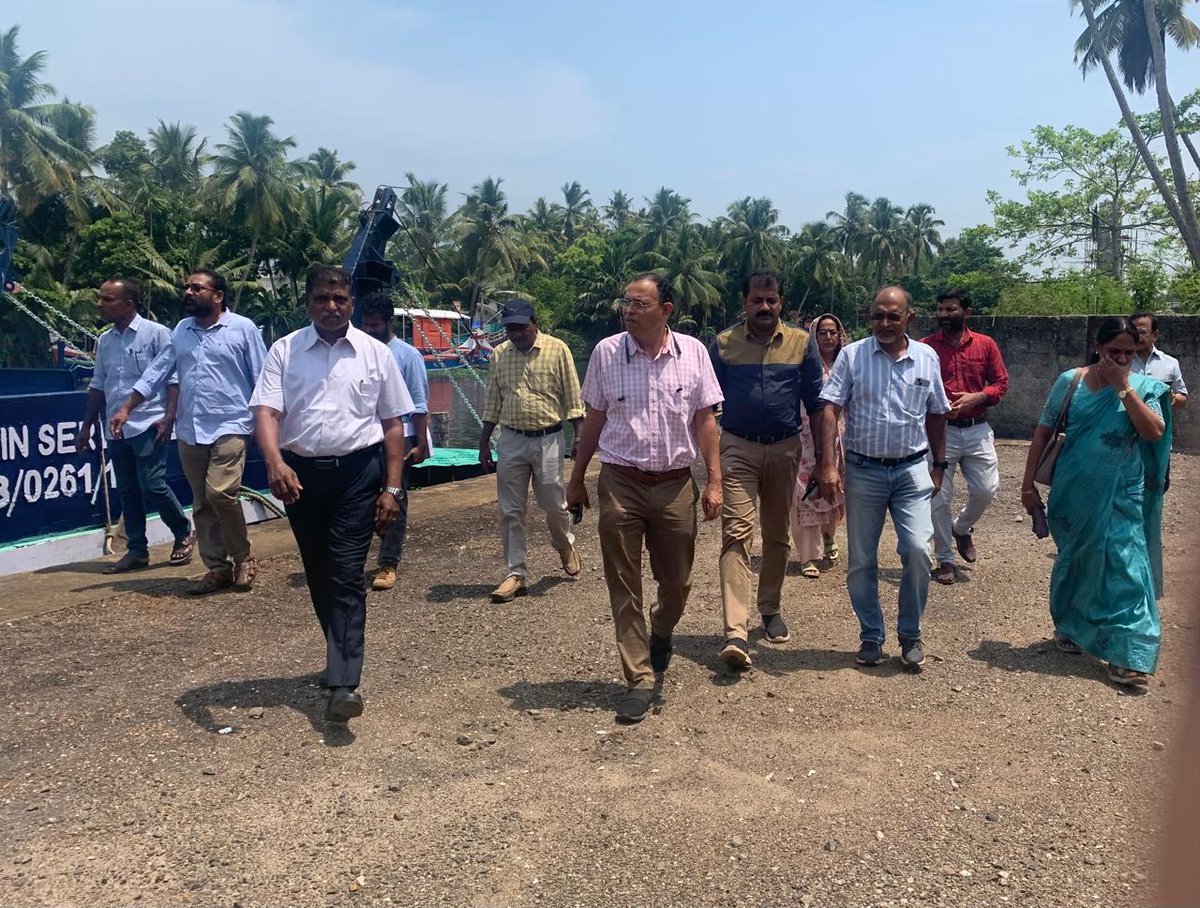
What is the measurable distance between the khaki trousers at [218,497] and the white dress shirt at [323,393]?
1847mm

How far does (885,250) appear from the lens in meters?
79.8

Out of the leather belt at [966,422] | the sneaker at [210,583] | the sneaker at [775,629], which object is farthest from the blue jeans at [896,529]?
the sneaker at [210,583]

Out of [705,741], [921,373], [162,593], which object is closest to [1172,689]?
[921,373]

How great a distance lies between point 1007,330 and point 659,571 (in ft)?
38.1

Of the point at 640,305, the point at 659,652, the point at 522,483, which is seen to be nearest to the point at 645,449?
the point at 640,305

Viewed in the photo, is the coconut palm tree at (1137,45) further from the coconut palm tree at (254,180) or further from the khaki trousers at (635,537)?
the coconut palm tree at (254,180)

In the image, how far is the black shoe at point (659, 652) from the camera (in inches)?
175

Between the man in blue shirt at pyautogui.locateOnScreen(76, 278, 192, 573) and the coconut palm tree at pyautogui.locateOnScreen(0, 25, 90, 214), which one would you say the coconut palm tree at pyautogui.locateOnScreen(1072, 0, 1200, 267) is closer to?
the man in blue shirt at pyautogui.locateOnScreen(76, 278, 192, 573)

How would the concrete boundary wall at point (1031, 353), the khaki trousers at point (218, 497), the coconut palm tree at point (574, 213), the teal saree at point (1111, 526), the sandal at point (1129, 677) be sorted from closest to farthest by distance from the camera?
the sandal at point (1129, 677) → the teal saree at point (1111, 526) → the khaki trousers at point (218, 497) → the concrete boundary wall at point (1031, 353) → the coconut palm tree at point (574, 213)

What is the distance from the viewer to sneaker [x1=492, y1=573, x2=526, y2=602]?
5.78 meters

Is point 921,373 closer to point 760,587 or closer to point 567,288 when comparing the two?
point 760,587

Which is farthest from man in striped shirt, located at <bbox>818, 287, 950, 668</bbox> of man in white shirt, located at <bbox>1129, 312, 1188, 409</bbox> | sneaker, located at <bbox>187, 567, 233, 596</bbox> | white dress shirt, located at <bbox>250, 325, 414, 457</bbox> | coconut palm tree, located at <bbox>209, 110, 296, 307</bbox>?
coconut palm tree, located at <bbox>209, 110, 296, 307</bbox>

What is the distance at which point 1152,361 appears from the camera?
555 cm

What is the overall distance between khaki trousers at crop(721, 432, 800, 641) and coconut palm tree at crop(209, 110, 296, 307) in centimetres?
3784
